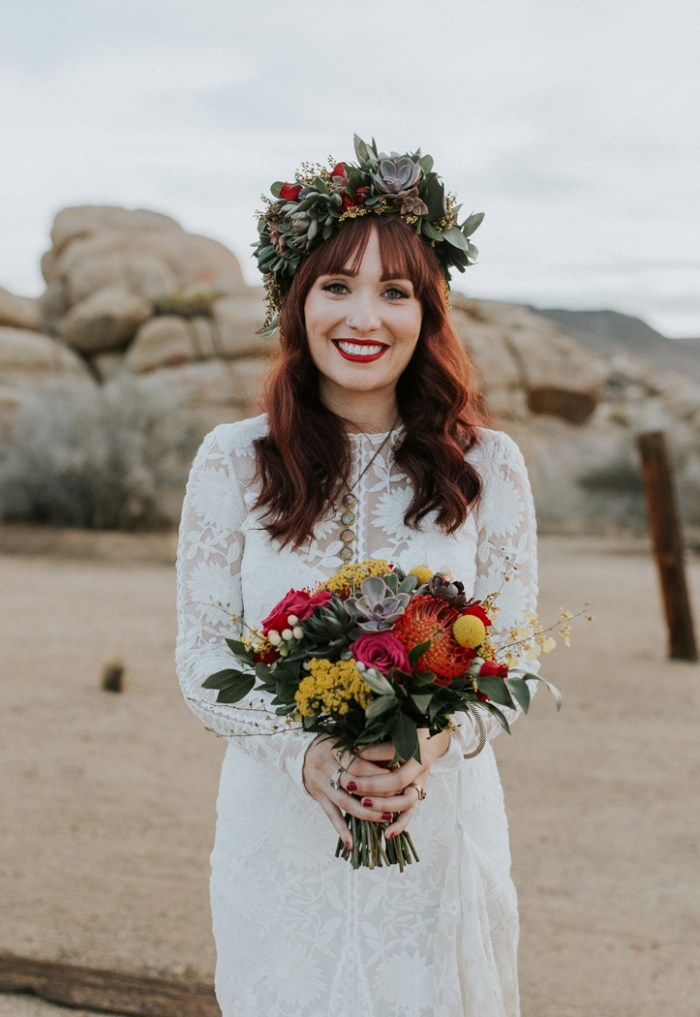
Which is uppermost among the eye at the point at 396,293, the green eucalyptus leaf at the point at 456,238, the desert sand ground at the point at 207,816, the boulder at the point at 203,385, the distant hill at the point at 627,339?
the distant hill at the point at 627,339

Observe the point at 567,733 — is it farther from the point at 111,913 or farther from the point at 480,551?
the point at 480,551

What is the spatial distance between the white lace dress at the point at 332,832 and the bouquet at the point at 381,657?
0.35 metres

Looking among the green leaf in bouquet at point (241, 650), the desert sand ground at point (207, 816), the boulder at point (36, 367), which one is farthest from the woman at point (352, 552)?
the boulder at point (36, 367)

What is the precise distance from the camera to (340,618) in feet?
5.99

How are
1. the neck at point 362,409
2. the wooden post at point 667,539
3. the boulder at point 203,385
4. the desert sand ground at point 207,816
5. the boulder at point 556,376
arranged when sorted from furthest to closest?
the boulder at point 556,376
the boulder at point 203,385
the wooden post at point 667,539
the desert sand ground at point 207,816
the neck at point 362,409

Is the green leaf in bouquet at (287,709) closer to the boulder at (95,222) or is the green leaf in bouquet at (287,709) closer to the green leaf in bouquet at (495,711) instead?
the green leaf in bouquet at (495,711)

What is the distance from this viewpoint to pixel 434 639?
178 cm

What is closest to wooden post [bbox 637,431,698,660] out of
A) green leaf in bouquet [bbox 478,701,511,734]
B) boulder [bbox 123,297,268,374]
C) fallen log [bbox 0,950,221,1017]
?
fallen log [bbox 0,950,221,1017]

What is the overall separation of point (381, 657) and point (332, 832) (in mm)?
802

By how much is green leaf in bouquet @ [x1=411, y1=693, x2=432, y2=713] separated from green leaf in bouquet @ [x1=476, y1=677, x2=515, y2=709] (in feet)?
0.38

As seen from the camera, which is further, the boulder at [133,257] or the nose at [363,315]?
the boulder at [133,257]

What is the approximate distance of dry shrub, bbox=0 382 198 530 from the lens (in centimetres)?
1778

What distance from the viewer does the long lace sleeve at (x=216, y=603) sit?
2225mm

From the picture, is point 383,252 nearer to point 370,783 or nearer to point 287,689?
point 287,689
